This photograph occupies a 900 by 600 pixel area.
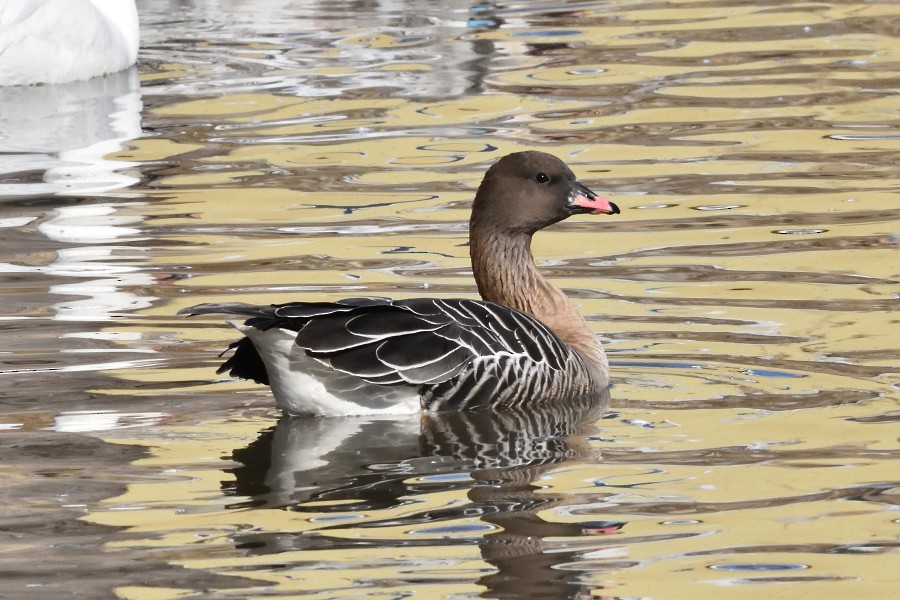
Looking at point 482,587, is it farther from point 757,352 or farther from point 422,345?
point 757,352

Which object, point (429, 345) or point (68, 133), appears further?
point (68, 133)

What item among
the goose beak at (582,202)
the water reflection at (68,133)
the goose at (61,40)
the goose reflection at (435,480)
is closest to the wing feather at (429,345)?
the goose reflection at (435,480)

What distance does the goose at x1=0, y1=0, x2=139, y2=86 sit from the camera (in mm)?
15242

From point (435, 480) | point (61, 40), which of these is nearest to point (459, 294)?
point (435, 480)

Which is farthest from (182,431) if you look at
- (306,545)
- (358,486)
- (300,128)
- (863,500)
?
(300,128)

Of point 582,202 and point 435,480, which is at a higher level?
point 582,202

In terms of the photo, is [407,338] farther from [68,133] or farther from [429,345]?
[68,133]

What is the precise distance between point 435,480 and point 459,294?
2831 mm

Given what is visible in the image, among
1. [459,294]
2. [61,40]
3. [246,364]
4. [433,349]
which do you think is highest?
[61,40]

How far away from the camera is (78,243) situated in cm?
1059

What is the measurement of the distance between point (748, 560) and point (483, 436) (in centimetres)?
183

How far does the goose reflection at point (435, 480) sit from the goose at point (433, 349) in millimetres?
91

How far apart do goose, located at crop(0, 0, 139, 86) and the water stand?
259mm

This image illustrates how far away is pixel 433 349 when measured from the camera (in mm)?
7523
